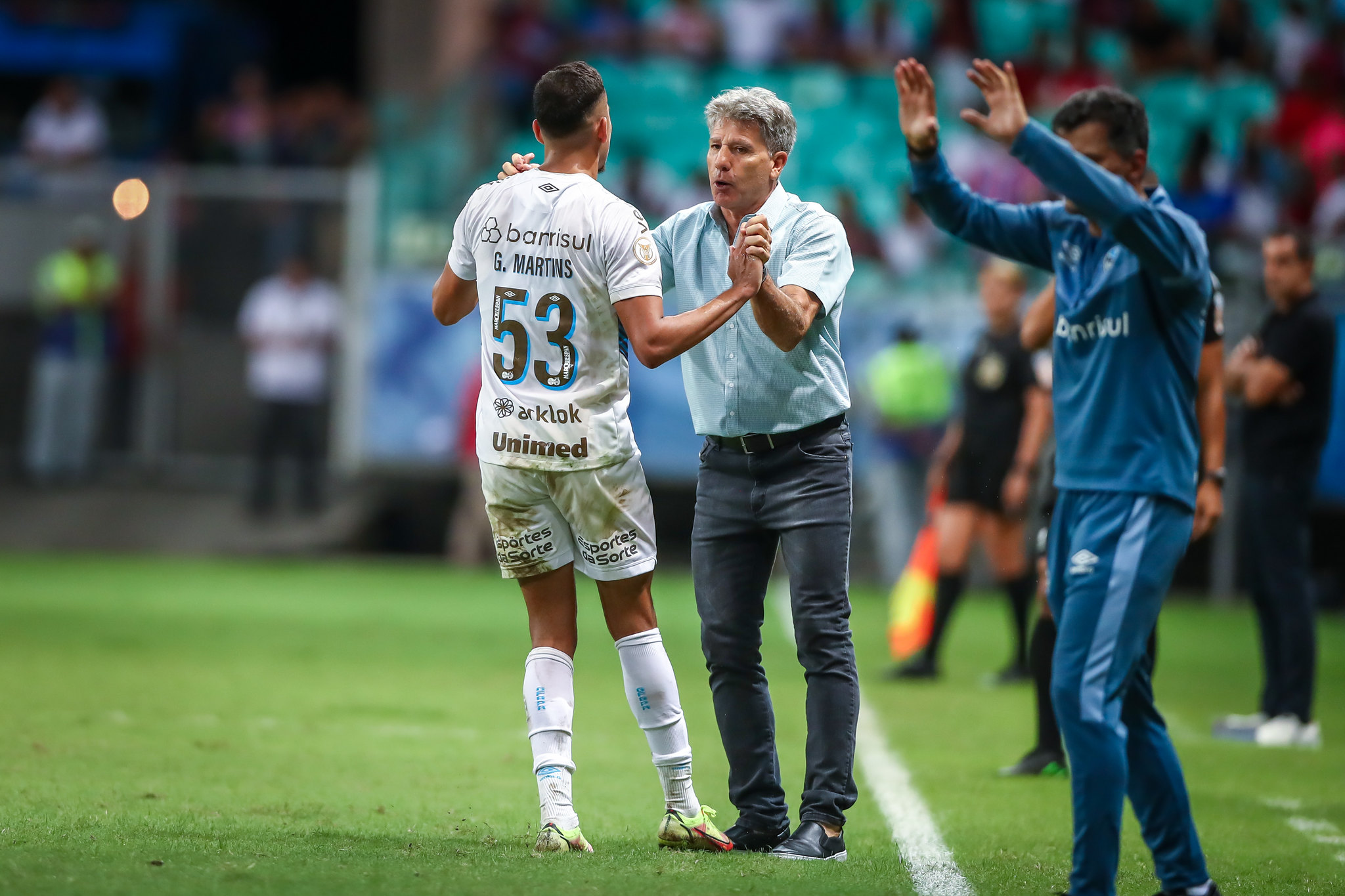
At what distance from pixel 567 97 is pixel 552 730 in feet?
6.41

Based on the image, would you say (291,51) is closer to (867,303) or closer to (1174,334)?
(867,303)

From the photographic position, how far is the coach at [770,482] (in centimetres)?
520

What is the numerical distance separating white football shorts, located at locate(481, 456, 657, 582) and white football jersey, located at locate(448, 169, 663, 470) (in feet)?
0.20

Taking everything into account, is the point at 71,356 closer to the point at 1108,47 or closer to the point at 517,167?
the point at 1108,47

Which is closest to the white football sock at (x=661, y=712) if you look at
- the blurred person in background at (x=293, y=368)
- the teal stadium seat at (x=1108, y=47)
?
the blurred person in background at (x=293, y=368)

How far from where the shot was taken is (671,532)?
58.3ft

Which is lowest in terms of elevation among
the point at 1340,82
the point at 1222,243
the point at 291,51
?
the point at 1222,243

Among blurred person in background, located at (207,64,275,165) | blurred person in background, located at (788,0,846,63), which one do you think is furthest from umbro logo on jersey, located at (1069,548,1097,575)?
blurred person in background, located at (207,64,275,165)

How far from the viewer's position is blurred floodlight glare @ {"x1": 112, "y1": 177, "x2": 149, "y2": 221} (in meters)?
18.1

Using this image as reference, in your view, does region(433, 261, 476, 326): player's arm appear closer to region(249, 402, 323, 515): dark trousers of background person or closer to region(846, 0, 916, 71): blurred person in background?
region(249, 402, 323, 515): dark trousers of background person

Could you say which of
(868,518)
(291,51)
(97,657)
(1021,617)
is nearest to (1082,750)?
(1021,617)

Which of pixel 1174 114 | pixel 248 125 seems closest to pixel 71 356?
pixel 248 125

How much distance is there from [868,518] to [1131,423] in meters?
12.2

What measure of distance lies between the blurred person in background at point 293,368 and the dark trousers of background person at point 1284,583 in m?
11.2
